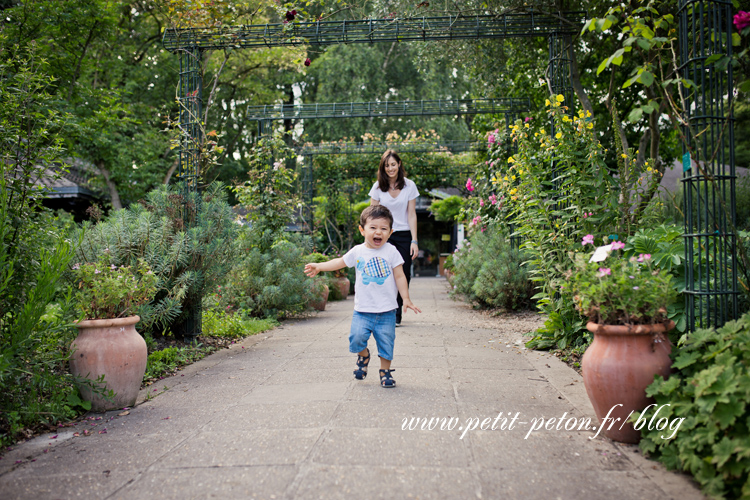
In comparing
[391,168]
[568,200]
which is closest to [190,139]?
[391,168]

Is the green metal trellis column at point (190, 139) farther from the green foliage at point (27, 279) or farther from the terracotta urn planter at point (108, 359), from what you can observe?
the terracotta urn planter at point (108, 359)

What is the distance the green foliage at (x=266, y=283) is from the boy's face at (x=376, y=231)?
133 inches

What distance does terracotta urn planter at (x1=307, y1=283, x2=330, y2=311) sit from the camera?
7652 millimetres

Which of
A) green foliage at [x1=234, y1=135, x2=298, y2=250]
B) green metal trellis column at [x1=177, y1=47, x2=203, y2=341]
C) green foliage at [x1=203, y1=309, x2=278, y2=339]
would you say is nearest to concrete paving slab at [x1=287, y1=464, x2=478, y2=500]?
green metal trellis column at [x1=177, y1=47, x2=203, y2=341]

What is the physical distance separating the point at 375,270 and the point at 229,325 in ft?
9.21

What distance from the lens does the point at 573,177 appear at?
4.08 m

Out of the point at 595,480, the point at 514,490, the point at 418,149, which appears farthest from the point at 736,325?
the point at 418,149

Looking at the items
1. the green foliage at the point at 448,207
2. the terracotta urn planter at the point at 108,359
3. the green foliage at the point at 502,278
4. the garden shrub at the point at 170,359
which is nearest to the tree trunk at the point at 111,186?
the green foliage at the point at 448,207

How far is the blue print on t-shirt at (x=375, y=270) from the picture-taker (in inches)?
139

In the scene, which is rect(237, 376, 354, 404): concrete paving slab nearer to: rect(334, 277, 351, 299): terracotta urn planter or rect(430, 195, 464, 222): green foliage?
rect(334, 277, 351, 299): terracotta urn planter

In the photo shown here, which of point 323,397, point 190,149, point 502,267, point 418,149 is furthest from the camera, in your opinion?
point 418,149

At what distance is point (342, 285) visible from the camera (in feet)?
35.2

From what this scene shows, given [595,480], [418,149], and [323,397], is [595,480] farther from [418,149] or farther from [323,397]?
[418,149]

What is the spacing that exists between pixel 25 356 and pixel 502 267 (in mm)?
5558
